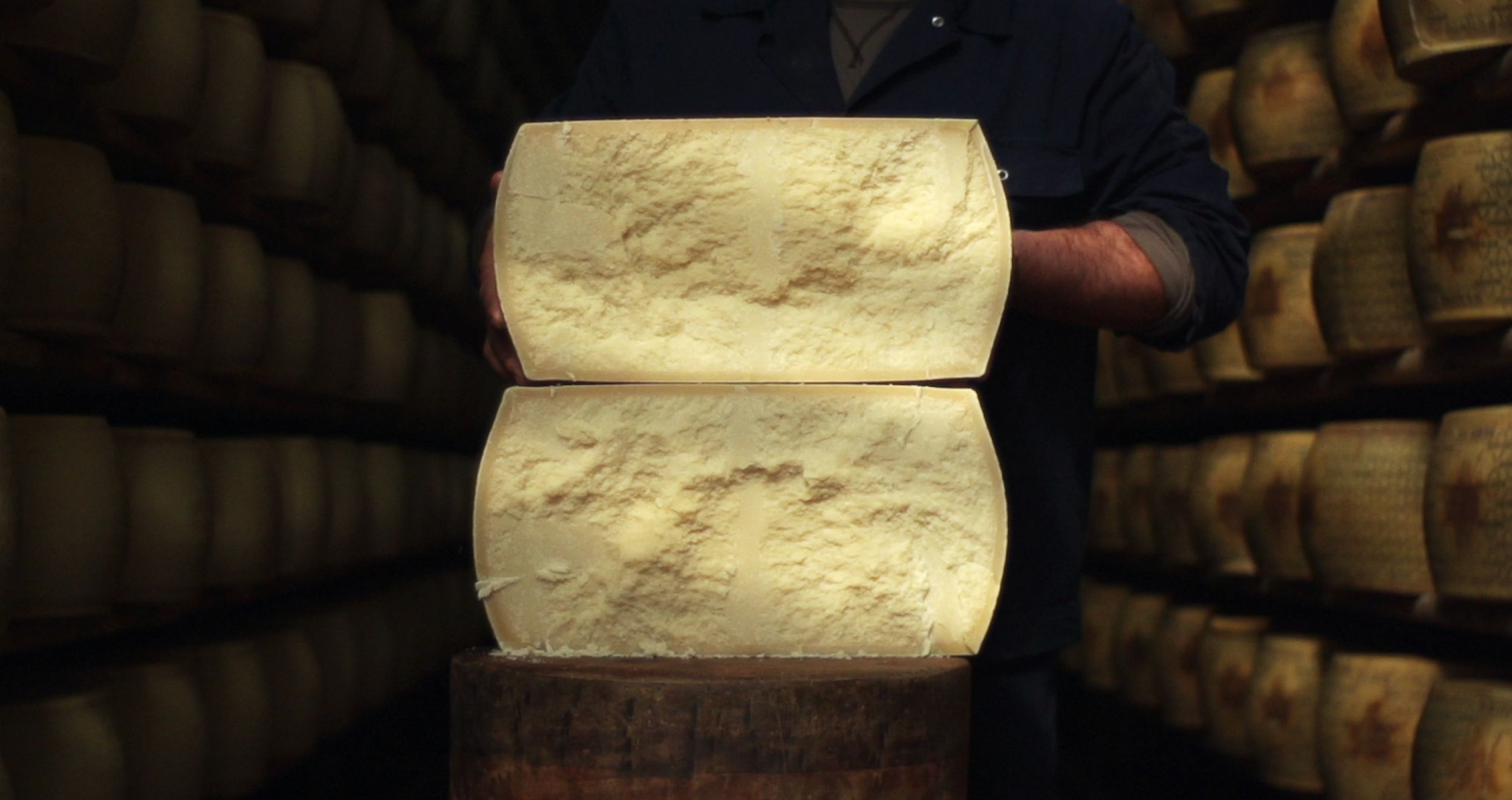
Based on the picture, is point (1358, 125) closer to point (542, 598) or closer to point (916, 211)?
point (916, 211)

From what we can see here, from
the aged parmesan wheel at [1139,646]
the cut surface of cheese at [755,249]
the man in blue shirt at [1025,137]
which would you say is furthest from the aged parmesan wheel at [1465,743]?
the aged parmesan wheel at [1139,646]

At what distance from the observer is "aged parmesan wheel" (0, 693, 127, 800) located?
132 cm

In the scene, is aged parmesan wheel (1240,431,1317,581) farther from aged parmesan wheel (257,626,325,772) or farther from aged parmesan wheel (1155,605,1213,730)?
aged parmesan wheel (257,626,325,772)

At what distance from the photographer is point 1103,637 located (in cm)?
289

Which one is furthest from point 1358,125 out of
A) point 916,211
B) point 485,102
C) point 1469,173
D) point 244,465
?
point 485,102

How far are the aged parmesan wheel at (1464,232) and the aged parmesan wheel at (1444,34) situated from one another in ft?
0.24

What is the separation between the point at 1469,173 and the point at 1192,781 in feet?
4.62

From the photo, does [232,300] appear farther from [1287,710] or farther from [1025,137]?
[1287,710]

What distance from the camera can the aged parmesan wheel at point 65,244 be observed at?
1.32 meters

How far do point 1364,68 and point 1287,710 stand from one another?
2.52ft

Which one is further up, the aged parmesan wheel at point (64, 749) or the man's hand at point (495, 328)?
the man's hand at point (495, 328)

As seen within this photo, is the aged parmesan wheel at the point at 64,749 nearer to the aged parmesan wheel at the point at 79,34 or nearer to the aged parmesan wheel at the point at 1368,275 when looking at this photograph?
the aged parmesan wheel at the point at 79,34

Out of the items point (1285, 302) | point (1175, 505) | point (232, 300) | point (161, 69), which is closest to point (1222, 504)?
point (1175, 505)

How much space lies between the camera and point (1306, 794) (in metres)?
2.07
